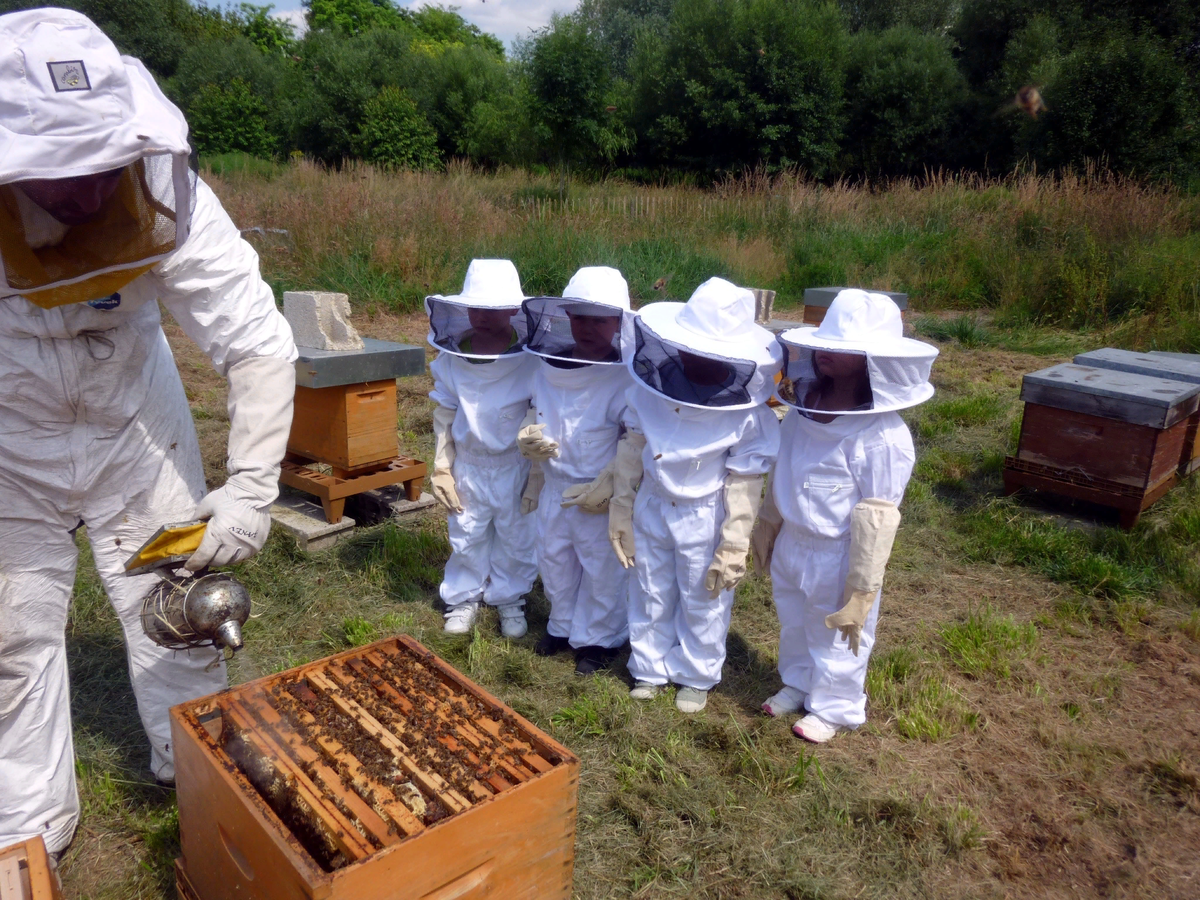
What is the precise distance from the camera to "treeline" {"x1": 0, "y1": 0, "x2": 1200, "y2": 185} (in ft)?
46.0

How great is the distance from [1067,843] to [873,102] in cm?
2095

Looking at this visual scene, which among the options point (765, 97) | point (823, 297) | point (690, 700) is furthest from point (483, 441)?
point (765, 97)

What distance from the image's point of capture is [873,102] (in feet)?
66.1

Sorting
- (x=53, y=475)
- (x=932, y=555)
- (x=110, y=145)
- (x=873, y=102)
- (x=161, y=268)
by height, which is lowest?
(x=932, y=555)

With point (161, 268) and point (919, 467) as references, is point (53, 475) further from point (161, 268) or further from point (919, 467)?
point (919, 467)

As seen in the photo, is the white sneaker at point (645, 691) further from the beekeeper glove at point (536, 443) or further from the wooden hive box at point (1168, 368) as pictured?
the wooden hive box at point (1168, 368)

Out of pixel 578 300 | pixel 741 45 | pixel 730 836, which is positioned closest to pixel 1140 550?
pixel 730 836

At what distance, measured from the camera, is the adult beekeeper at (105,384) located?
167 centimetres

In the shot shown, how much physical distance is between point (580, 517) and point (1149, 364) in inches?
148

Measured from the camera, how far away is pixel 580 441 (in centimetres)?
319

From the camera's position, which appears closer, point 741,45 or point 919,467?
point 919,467

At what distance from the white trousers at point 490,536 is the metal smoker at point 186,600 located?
1536mm

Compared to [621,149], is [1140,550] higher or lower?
lower

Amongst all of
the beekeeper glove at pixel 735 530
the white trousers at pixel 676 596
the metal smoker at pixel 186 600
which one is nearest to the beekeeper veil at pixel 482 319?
the white trousers at pixel 676 596
